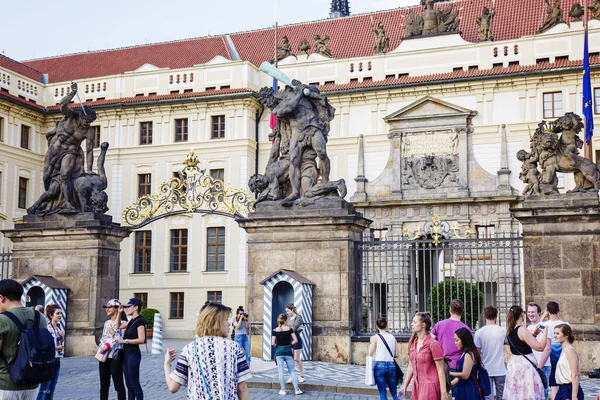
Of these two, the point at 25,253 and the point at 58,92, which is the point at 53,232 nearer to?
the point at 25,253

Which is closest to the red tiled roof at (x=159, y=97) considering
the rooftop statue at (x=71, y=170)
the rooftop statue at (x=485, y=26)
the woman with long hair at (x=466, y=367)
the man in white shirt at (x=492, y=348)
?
the rooftop statue at (x=485, y=26)

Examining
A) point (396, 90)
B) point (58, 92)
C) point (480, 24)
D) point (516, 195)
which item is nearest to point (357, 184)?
point (396, 90)

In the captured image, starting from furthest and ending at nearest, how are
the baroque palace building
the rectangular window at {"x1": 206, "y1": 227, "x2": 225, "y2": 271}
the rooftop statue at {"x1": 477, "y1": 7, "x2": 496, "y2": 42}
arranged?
the rectangular window at {"x1": 206, "y1": 227, "x2": 225, "y2": 271}, the rooftop statue at {"x1": 477, "y1": 7, "x2": 496, "y2": 42}, the baroque palace building

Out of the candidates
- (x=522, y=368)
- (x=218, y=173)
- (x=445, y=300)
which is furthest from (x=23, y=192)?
(x=522, y=368)

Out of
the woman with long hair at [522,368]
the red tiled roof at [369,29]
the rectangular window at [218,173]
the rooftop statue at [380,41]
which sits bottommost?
the woman with long hair at [522,368]

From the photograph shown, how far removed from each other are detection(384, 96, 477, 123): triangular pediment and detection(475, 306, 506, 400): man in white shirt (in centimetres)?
2793

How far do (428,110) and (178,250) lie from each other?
44.7 feet

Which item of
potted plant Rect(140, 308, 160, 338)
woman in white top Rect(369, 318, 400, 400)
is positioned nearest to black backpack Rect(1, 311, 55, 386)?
woman in white top Rect(369, 318, 400, 400)

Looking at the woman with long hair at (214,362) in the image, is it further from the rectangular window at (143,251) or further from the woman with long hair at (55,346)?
the rectangular window at (143,251)

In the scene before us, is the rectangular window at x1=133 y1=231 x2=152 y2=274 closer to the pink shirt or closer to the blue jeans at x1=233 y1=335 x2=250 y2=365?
the blue jeans at x1=233 y1=335 x2=250 y2=365

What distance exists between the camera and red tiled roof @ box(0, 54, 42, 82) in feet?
149

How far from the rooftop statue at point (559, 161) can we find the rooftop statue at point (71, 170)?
896 cm

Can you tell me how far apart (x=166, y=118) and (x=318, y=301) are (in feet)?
87.2

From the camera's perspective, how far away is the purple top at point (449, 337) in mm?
8703
